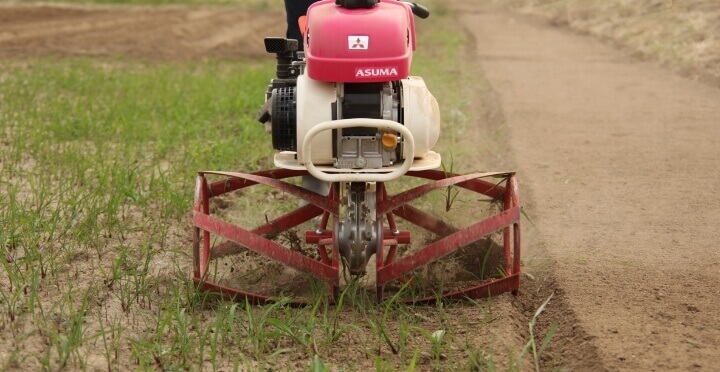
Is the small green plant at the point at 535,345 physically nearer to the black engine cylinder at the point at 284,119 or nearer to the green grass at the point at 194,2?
the black engine cylinder at the point at 284,119

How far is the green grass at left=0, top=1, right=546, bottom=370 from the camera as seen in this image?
3549 millimetres

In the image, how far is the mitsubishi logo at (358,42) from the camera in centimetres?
372

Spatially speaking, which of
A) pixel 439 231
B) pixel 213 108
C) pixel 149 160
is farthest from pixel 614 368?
pixel 213 108

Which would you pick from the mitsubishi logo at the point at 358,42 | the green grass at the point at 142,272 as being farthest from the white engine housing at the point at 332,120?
the green grass at the point at 142,272

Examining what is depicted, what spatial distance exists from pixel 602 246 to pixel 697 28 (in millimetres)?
7336

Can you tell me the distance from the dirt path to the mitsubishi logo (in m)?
1.25

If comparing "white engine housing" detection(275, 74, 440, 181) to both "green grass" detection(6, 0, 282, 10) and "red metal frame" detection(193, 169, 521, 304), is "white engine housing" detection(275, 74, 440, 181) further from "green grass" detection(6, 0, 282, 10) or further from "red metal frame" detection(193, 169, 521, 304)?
"green grass" detection(6, 0, 282, 10)

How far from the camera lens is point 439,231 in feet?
15.2

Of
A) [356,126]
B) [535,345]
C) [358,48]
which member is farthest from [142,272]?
[535,345]

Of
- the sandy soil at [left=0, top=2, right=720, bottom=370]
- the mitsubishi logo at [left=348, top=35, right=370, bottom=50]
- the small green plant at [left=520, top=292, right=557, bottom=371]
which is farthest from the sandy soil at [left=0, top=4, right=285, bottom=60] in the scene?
the small green plant at [left=520, top=292, right=557, bottom=371]

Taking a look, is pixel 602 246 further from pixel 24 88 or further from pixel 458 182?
pixel 24 88

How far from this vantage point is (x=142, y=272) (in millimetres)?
4195

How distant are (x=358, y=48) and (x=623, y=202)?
2.27m

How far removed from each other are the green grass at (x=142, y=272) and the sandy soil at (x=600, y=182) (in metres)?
0.41
